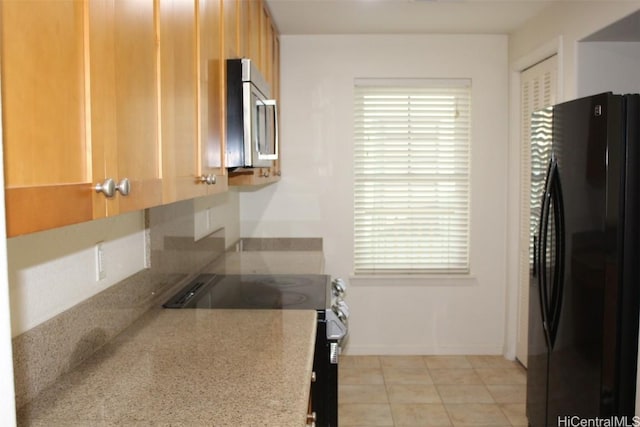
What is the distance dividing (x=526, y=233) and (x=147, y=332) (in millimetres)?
2771

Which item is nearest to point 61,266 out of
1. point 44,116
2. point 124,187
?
point 124,187

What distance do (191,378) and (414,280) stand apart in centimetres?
298

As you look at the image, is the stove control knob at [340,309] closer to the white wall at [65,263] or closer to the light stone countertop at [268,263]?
the light stone countertop at [268,263]

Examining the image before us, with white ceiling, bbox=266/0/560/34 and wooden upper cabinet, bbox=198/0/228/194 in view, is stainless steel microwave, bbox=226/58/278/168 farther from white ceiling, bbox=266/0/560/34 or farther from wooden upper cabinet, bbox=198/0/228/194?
white ceiling, bbox=266/0/560/34

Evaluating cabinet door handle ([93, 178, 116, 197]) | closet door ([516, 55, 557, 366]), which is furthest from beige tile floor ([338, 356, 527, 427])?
cabinet door handle ([93, 178, 116, 197])

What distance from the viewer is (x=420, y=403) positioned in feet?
11.4

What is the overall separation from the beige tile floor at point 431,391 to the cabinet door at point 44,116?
2707 millimetres

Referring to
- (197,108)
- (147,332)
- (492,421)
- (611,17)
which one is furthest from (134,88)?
(492,421)

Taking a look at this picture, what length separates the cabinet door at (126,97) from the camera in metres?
0.93

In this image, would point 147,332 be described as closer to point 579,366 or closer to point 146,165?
point 146,165

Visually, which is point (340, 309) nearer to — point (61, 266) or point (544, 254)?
point (544, 254)

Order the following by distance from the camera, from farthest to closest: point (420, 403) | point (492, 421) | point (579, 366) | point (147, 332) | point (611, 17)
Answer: point (420, 403) < point (492, 421) < point (611, 17) < point (579, 366) < point (147, 332)

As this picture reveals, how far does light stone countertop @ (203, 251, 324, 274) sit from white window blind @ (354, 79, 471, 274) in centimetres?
67

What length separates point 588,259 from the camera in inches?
93.4
